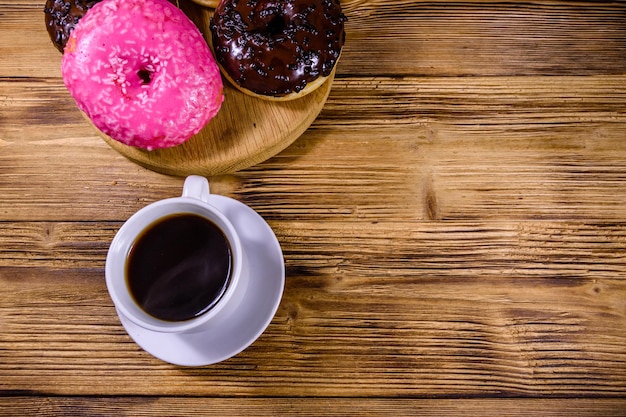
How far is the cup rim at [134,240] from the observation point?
788 mm

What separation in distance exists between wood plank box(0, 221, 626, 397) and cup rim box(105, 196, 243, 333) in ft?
0.71

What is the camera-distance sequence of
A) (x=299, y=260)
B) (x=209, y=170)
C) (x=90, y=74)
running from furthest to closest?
(x=299, y=260), (x=209, y=170), (x=90, y=74)

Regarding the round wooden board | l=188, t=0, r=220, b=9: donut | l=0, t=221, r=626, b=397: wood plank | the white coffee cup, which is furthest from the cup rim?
l=188, t=0, r=220, b=9: donut

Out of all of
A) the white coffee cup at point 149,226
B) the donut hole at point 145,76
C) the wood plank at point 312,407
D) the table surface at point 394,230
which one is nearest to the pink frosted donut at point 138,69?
the donut hole at point 145,76

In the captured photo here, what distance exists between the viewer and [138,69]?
0.80 m

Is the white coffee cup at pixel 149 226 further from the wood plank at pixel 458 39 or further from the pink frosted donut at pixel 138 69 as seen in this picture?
the wood plank at pixel 458 39

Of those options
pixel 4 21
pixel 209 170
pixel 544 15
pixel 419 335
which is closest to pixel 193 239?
pixel 209 170

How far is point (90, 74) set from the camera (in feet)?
2.60

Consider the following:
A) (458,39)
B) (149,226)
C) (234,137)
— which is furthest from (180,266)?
(458,39)

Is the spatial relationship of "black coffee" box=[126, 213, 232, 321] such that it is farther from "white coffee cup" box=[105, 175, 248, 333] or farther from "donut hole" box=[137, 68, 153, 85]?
"donut hole" box=[137, 68, 153, 85]

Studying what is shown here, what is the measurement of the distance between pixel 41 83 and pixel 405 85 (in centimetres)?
69

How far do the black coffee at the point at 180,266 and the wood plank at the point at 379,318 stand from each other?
0.19 metres

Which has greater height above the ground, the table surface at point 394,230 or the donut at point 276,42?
the donut at point 276,42

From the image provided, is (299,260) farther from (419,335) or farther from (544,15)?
(544,15)
